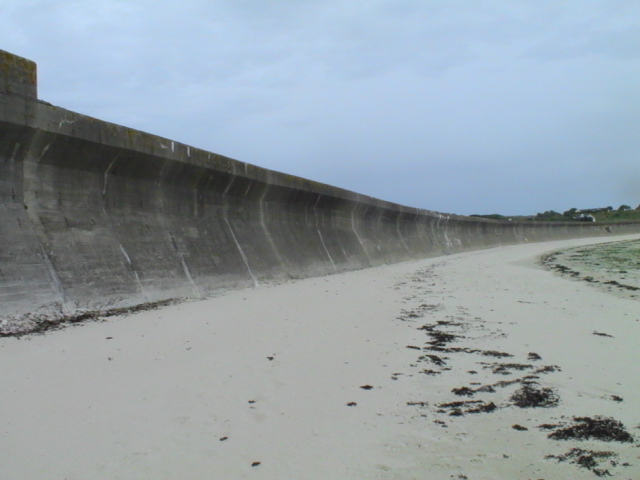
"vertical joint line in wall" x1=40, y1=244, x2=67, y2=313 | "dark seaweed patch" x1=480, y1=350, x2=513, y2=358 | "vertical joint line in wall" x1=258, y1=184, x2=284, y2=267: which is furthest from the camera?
"vertical joint line in wall" x1=258, y1=184, x2=284, y2=267

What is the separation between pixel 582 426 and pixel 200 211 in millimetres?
5363

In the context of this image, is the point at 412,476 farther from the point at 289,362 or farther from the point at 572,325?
the point at 572,325

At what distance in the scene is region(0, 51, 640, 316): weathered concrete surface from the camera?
14.5 ft

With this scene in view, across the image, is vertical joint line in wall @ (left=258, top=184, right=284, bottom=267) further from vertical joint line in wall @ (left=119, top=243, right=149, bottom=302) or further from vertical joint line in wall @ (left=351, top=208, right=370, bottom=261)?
vertical joint line in wall @ (left=351, top=208, right=370, bottom=261)

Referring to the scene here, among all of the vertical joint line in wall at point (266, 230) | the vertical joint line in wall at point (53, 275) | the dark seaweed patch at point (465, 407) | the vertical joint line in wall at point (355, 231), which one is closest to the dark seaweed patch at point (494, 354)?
the dark seaweed patch at point (465, 407)

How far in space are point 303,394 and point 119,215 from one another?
11.4 ft

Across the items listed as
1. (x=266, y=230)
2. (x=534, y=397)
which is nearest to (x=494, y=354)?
(x=534, y=397)

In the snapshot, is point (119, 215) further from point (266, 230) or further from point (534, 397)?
point (534, 397)

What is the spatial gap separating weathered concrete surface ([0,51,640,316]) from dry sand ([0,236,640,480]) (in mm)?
553

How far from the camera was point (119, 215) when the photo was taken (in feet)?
18.0

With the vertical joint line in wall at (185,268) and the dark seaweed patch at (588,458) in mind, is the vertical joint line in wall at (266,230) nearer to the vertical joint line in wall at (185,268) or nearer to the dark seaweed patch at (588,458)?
the vertical joint line in wall at (185,268)

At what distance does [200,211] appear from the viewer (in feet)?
22.5

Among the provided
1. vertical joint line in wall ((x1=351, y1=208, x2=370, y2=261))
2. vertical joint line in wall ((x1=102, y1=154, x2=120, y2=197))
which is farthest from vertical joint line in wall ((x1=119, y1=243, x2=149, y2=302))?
vertical joint line in wall ((x1=351, y1=208, x2=370, y2=261))

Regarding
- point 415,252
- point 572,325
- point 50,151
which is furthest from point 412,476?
point 415,252
